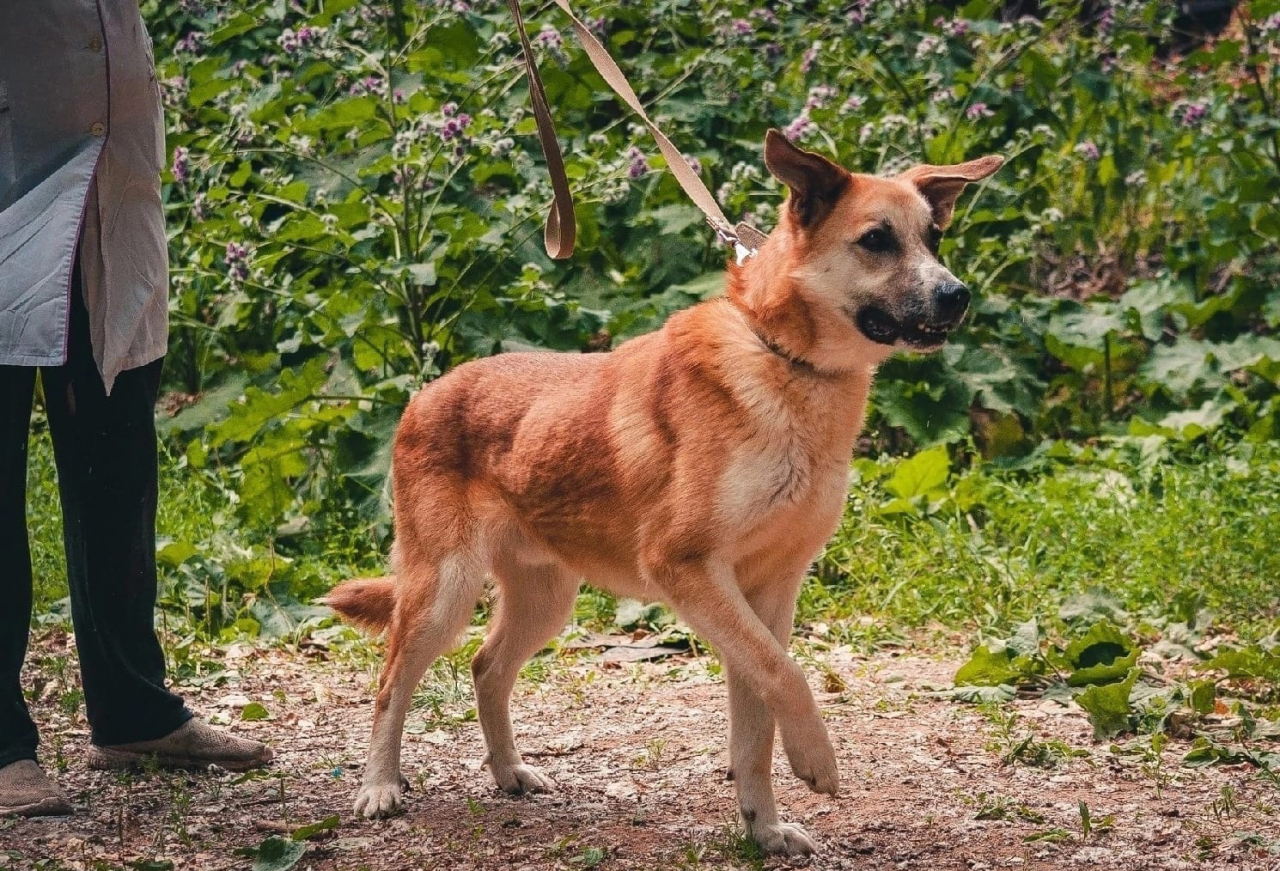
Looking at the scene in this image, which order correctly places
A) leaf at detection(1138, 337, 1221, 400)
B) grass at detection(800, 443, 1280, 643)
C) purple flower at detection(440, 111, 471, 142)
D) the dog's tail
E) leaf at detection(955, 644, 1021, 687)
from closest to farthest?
the dog's tail < leaf at detection(955, 644, 1021, 687) < grass at detection(800, 443, 1280, 643) < purple flower at detection(440, 111, 471, 142) < leaf at detection(1138, 337, 1221, 400)

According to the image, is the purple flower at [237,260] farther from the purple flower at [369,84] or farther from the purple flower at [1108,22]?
the purple flower at [1108,22]

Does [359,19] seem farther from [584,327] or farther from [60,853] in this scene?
[60,853]

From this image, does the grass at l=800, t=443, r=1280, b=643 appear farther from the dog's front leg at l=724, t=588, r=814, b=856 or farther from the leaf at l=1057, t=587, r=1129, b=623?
the dog's front leg at l=724, t=588, r=814, b=856

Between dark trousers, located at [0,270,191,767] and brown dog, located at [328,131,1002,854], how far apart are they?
2.33ft

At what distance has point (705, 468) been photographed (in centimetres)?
377

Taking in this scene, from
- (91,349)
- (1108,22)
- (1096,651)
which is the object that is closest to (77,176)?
(91,349)

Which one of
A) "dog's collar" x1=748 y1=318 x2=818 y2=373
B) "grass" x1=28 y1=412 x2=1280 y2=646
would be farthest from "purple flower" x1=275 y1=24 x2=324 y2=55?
"dog's collar" x1=748 y1=318 x2=818 y2=373

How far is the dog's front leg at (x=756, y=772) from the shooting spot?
372 centimetres

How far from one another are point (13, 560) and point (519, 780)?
1.54 m

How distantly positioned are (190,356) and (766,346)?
5060 millimetres

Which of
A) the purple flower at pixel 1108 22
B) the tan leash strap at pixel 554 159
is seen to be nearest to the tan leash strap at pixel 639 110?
the tan leash strap at pixel 554 159

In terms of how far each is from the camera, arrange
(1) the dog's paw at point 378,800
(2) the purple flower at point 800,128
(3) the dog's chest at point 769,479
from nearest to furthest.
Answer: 1. (3) the dog's chest at point 769,479
2. (1) the dog's paw at point 378,800
3. (2) the purple flower at point 800,128

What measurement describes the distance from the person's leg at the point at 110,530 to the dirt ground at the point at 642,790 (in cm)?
22

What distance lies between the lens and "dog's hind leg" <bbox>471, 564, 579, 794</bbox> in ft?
14.5
